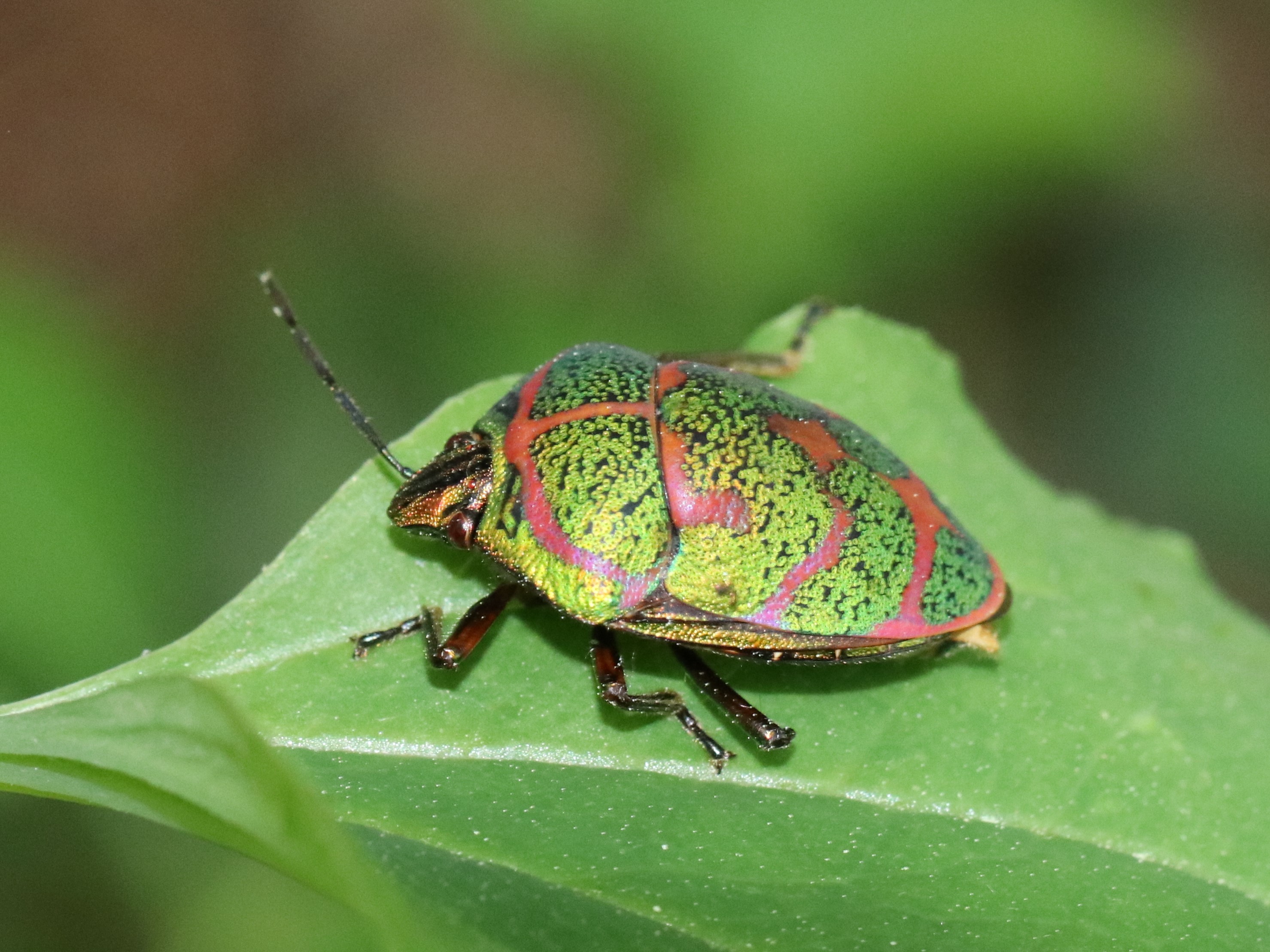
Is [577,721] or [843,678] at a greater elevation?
[577,721]

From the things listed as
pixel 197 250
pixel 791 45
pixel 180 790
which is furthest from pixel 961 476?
pixel 197 250

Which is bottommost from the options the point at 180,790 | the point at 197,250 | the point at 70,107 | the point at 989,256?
the point at 989,256

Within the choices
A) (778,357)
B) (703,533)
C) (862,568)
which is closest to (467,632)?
(703,533)

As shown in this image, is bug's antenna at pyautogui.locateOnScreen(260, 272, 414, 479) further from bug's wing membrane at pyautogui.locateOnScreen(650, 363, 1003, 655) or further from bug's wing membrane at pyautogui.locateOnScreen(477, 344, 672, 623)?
bug's wing membrane at pyautogui.locateOnScreen(650, 363, 1003, 655)

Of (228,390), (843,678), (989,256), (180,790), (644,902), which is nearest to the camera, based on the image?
(180,790)

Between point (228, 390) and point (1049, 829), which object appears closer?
point (1049, 829)

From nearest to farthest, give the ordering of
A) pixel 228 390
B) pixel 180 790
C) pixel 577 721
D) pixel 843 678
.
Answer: pixel 180 790 < pixel 577 721 < pixel 843 678 < pixel 228 390

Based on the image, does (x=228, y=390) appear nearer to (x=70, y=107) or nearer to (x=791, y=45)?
(x=70, y=107)
